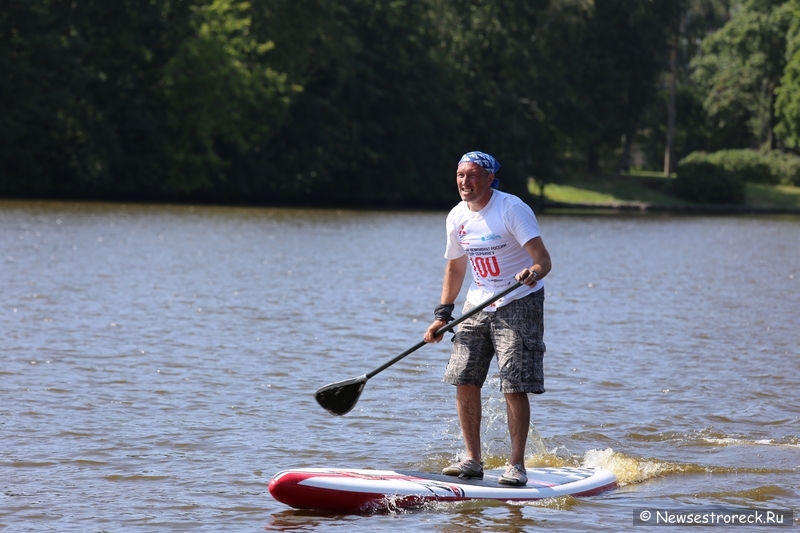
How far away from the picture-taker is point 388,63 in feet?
198

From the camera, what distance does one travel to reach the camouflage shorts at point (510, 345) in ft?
24.1

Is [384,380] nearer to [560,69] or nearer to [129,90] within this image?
[129,90]

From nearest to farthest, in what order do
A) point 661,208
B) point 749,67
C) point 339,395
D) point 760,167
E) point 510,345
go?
point 510,345, point 339,395, point 661,208, point 760,167, point 749,67

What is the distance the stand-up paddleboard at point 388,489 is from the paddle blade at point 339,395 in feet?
2.36

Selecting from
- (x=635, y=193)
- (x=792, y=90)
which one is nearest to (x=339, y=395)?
(x=635, y=193)

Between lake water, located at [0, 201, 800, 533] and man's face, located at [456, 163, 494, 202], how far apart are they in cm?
186

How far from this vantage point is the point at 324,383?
1134 centimetres

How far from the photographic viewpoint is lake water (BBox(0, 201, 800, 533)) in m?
7.51

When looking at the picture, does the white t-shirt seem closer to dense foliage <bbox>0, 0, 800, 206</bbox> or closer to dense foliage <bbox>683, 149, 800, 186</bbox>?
dense foliage <bbox>0, 0, 800, 206</bbox>

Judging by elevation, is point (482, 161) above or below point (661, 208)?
above

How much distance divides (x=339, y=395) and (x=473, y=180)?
5.96 ft

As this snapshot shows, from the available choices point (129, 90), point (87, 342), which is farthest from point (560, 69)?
point (87, 342)

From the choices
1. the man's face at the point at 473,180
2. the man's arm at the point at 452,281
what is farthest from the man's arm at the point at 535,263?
the man's arm at the point at 452,281

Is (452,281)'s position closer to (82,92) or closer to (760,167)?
(82,92)
